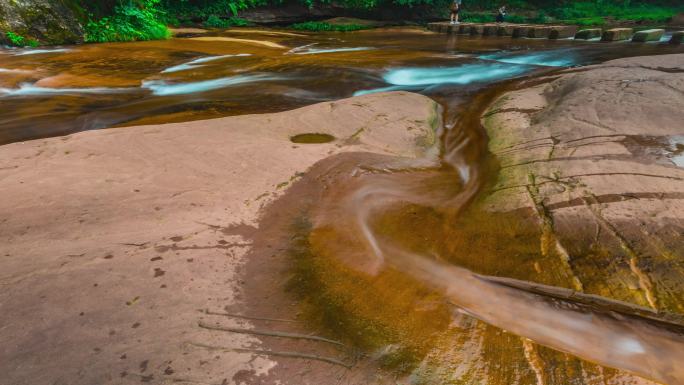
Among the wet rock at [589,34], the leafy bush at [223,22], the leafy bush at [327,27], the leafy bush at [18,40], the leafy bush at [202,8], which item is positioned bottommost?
the leafy bush at [18,40]

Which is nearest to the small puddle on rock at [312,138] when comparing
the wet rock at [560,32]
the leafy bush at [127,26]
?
the leafy bush at [127,26]

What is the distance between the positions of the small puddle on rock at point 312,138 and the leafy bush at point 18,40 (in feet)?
40.6

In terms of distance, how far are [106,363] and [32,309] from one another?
2.15 ft

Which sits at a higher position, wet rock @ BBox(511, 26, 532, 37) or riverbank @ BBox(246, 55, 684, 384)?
wet rock @ BBox(511, 26, 532, 37)

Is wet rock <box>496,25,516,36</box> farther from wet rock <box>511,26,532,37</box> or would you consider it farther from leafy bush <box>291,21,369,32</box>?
leafy bush <box>291,21,369,32</box>

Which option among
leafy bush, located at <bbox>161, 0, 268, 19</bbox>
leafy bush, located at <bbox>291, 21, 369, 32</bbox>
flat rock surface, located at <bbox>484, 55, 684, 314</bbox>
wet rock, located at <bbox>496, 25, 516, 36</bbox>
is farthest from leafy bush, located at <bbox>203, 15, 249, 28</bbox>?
flat rock surface, located at <bbox>484, 55, 684, 314</bbox>

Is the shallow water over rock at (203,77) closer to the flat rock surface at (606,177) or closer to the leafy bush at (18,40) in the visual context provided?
the leafy bush at (18,40)

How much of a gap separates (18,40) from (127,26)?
3.77 metres

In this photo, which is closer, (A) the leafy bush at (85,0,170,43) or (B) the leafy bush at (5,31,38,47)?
(B) the leafy bush at (5,31,38,47)

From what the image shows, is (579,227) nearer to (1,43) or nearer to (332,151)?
(332,151)

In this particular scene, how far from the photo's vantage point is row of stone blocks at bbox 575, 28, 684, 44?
40.2ft

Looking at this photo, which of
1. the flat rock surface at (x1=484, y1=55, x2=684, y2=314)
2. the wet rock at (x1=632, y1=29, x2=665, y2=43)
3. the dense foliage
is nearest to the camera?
the flat rock surface at (x1=484, y1=55, x2=684, y2=314)

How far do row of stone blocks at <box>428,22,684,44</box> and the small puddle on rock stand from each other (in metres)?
14.4

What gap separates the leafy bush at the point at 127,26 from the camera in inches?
524
